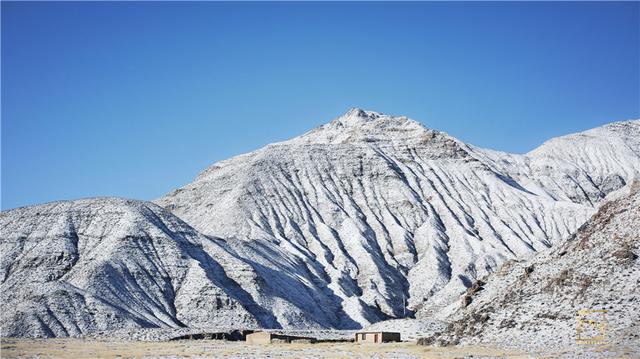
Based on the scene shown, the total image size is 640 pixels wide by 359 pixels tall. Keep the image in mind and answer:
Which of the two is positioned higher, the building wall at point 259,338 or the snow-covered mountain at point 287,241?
the snow-covered mountain at point 287,241

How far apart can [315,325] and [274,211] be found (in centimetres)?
4450

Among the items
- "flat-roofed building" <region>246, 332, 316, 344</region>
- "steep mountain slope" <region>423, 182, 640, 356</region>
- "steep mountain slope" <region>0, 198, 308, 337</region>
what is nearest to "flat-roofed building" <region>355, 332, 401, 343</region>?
"flat-roofed building" <region>246, 332, 316, 344</region>

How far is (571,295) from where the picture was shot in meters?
57.9

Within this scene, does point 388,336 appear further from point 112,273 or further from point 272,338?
point 112,273

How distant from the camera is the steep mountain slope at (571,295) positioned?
54.5 m

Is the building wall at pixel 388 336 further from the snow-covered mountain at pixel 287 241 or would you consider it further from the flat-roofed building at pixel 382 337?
the snow-covered mountain at pixel 287 241

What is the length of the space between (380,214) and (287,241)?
2565 cm

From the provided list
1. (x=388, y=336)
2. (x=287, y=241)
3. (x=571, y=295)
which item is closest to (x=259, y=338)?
(x=388, y=336)

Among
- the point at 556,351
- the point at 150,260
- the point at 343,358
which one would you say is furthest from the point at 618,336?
the point at 150,260

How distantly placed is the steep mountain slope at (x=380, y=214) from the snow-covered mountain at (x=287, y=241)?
0.34 metres

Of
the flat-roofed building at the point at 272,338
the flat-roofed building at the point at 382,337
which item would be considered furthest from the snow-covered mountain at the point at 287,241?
the flat-roofed building at the point at 382,337

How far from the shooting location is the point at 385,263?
148500 millimetres

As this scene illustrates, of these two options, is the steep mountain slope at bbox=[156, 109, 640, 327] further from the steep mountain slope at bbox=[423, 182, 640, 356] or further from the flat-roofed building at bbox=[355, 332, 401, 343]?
the steep mountain slope at bbox=[423, 182, 640, 356]

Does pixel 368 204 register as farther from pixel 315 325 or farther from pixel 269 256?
pixel 315 325
